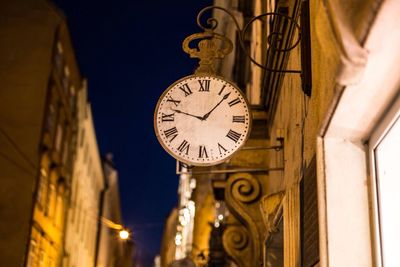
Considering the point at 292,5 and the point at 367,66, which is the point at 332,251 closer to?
the point at 367,66

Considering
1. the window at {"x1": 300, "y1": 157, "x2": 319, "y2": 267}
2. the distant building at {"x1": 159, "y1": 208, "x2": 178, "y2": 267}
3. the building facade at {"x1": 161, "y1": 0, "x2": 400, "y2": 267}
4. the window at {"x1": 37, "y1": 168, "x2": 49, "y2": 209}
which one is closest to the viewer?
the building facade at {"x1": 161, "y1": 0, "x2": 400, "y2": 267}

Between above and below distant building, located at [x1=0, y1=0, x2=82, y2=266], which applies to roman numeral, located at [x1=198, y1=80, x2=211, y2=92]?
below

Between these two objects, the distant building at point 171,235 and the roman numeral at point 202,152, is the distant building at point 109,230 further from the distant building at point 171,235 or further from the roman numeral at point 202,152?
the roman numeral at point 202,152

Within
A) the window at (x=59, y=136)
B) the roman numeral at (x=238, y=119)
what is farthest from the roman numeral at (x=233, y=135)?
the window at (x=59, y=136)

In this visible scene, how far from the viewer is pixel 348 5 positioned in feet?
10.8

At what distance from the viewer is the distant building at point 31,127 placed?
880 inches

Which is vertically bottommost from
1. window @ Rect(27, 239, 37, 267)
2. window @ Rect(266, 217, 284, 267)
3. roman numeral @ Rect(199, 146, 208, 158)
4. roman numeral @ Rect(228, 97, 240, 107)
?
window @ Rect(266, 217, 284, 267)

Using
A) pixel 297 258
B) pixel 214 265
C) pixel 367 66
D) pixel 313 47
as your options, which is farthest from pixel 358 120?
pixel 214 265

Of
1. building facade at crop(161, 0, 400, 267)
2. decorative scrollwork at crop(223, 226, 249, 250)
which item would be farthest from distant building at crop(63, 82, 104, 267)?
building facade at crop(161, 0, 400, 267)

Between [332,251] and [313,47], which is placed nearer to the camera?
[332,251]

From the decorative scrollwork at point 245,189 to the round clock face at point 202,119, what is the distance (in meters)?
4.22

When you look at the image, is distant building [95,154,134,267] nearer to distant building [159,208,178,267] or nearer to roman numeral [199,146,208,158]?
distant building [159,208,178,267]

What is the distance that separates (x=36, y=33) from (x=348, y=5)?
75.4 feet

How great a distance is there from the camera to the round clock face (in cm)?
632
